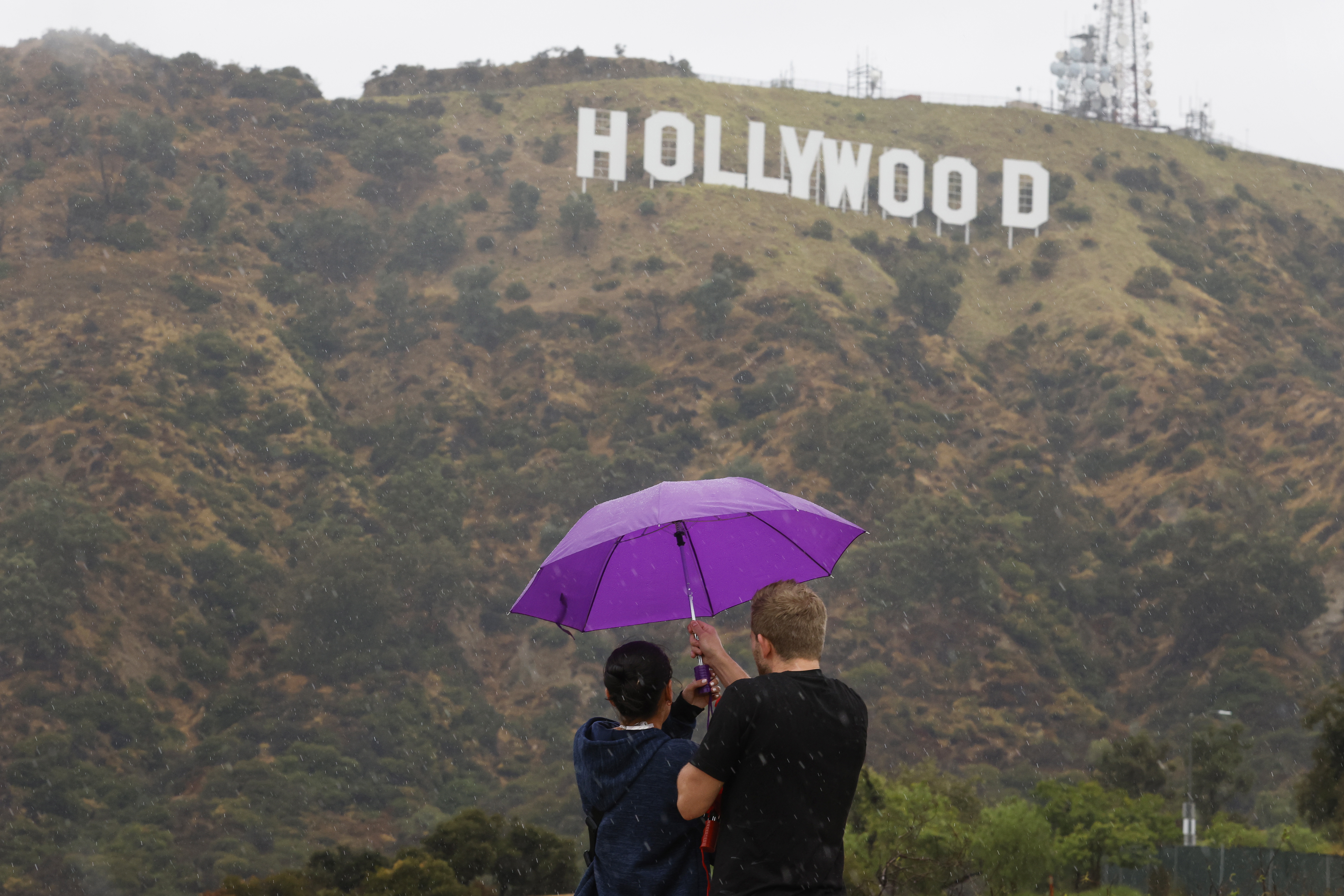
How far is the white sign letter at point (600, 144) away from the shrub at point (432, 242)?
306 inches

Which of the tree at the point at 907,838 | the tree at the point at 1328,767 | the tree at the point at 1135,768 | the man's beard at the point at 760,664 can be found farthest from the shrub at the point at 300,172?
the man's beard at the point at 760,664

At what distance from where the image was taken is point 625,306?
64.4 m

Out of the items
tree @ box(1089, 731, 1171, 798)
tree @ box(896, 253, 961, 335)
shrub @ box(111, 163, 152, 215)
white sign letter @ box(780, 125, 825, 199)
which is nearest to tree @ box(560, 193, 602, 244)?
white sign letter @ box(780, 125, 825, 199)

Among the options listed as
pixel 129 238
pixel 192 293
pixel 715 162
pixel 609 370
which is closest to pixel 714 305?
pixel 609 370

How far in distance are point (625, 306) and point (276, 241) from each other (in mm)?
19961

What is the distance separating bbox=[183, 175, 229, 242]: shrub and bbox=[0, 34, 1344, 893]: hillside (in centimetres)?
34

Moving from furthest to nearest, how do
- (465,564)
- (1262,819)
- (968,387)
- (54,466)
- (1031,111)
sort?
1. (1031,111)
2. (968,387)
3. (465,564)
4. (54,466)
5. (1262,819)

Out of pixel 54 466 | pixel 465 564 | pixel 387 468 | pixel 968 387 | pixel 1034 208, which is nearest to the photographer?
pixel 54 466

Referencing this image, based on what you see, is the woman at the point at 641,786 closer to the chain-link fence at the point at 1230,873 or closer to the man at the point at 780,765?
the man at the point at 780,765

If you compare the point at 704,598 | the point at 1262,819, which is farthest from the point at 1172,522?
the point at 704,598

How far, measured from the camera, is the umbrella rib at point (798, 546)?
4176 mm

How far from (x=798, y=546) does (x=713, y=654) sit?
1048mm

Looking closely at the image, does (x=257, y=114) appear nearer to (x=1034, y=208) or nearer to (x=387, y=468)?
(x=387, y=468)

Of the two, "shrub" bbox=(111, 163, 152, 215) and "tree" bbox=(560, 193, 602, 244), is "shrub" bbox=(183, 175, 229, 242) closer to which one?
"shrub" bbox=(111, 163, 152, 215)
